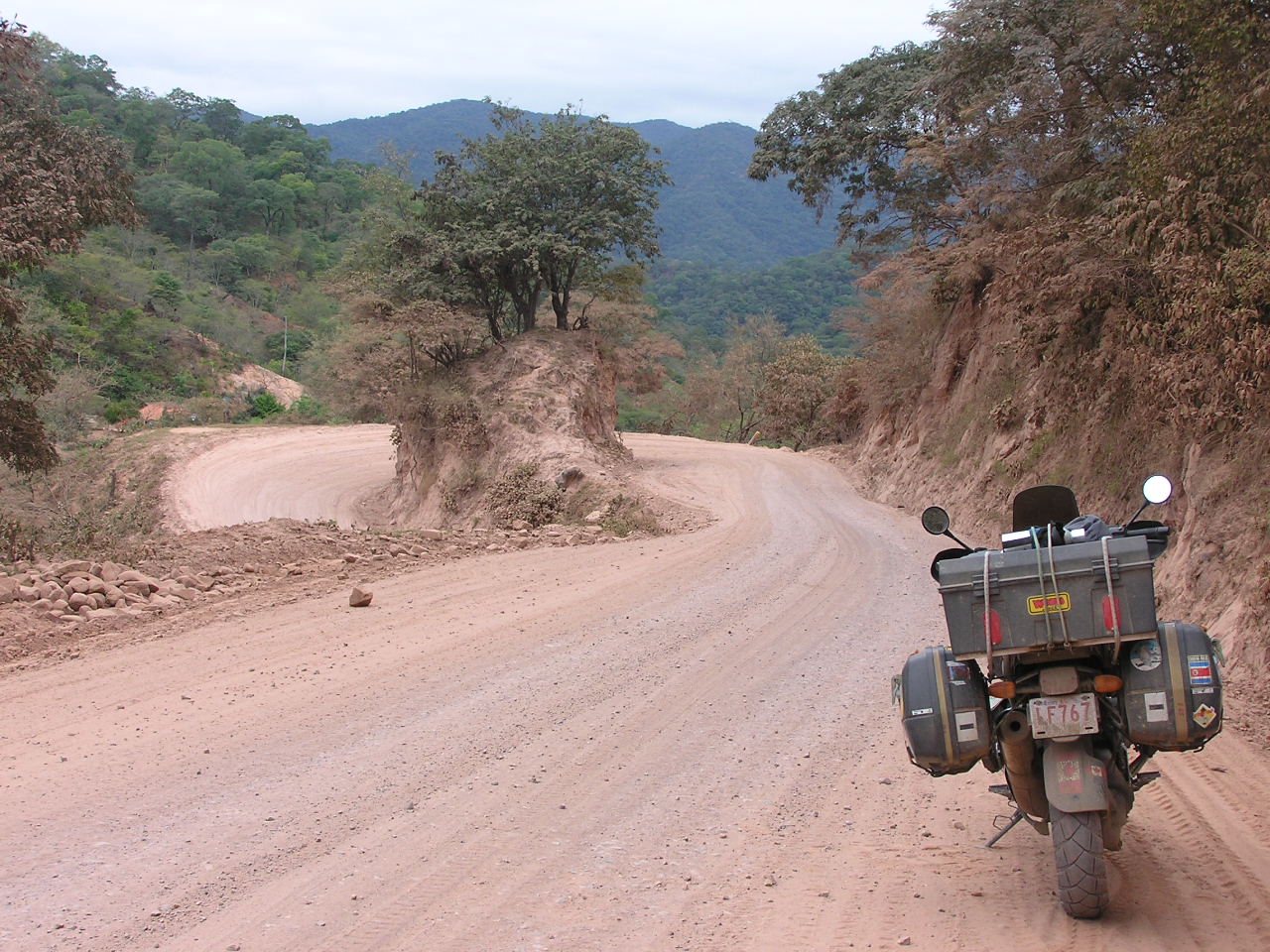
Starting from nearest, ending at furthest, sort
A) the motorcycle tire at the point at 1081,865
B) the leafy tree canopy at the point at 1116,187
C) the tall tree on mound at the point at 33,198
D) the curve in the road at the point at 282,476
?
1. the motorcycle tire at the point at 1081,865
2. the leafy tree canopy at the point at 1116,187
3. the tall tree on mound at the point at 33,198
4. the curve in the road at the point at 282,476

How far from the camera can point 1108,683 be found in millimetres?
4559

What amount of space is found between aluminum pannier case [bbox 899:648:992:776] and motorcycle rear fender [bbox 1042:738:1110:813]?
11.2 inches

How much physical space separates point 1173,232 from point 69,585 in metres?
11.6

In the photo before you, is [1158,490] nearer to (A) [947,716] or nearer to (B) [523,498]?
(A) [947,716]

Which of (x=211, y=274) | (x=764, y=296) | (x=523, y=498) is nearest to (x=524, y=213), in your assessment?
(x=523, y=498)

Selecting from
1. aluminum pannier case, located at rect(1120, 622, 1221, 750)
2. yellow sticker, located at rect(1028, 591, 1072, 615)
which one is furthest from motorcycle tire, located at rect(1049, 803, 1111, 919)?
yellow sticker, located at rect(1028, 591, 1072, 615)

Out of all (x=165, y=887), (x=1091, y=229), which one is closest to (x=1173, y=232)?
(x=1091, y=229)

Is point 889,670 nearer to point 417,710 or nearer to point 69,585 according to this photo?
point 417,710

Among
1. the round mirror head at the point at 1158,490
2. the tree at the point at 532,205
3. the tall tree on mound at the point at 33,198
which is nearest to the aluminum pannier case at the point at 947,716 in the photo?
the round mirror head at the point at 1158,490

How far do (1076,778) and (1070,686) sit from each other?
38 centimetres

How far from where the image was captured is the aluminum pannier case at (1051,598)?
4.49m

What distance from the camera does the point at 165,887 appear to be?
5098mm

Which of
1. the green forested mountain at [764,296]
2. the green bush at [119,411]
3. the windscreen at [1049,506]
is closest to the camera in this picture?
the windscreen at [1049,506]

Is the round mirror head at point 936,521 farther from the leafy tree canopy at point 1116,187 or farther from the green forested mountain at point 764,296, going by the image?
the green forested mountain at point 764,296
